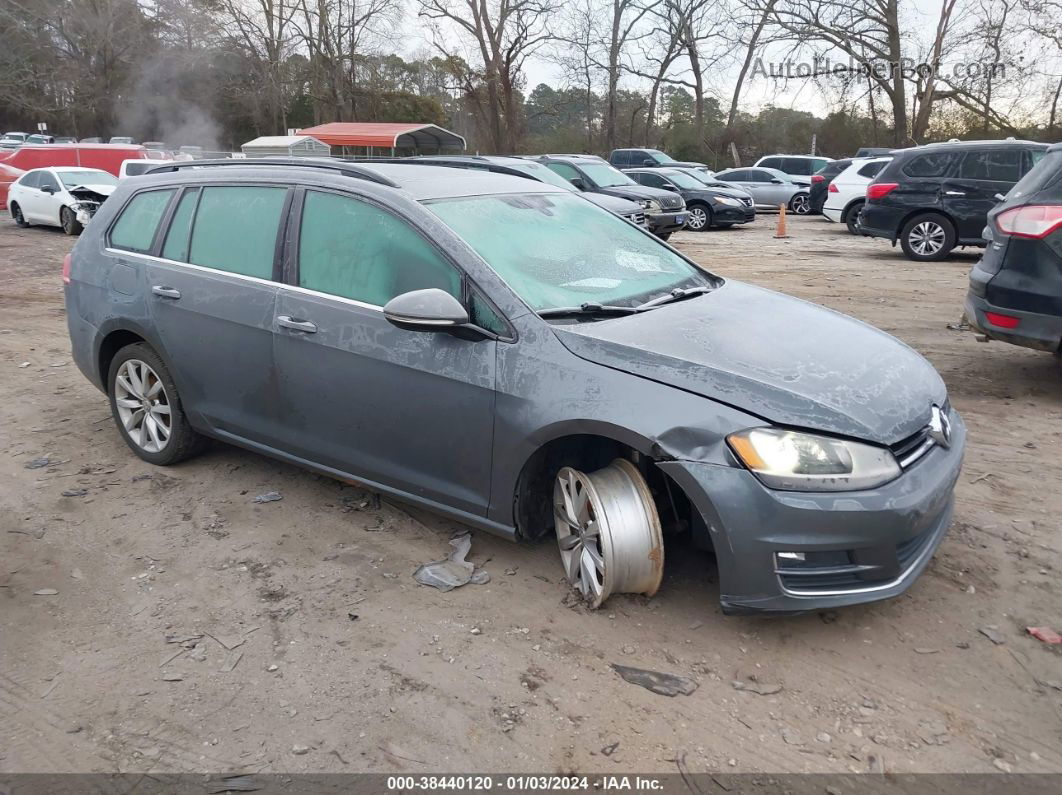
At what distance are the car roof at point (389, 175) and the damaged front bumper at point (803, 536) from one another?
5.86 feet

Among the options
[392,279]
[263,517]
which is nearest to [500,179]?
[392,279]

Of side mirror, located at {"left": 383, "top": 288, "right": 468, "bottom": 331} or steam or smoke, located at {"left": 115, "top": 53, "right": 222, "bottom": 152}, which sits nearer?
side mirror, located at {"left": 383, "top": 288, "right": 468, "bottom": 331}

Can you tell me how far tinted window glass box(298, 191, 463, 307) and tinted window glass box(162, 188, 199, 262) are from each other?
89 centimetres

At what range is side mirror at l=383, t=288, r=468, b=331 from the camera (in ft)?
10.9

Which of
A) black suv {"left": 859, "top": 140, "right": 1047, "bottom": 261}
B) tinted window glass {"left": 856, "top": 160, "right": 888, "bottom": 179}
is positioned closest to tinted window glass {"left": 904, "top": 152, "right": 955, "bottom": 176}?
black suv {"left": 859, "top": 140, "right": 1047, "bottom": 261}

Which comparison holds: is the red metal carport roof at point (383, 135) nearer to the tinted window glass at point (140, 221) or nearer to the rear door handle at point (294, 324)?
the tinted window glass at point (140, 221)

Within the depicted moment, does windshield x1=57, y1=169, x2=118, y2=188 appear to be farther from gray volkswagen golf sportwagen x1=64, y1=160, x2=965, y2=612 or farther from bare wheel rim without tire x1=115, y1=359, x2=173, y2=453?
gray volkswagen golf sportwagen x1=64, y1=160, x2=965, y2=612

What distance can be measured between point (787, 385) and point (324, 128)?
31631 millimetres

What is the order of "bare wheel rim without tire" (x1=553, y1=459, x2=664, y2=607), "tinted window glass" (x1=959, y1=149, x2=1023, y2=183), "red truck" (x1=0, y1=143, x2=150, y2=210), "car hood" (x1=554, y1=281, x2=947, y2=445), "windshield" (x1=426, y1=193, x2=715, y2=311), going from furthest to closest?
1. "red truck" (x1=0, y1=143, x2=150, y2=210)
2. "tinted window glass" (x1=959, y1=149, x2=1023, y2=183)
3. "windshield" (x1=426, y1=193, x2=715, y2=311)
4. "bare wheel rim without tire" (x1=553, y1=459, x2=664, y2=607)
5. "car hood" (x1=554, y1=281, x2=947, y2=445)

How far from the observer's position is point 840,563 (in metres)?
2.94

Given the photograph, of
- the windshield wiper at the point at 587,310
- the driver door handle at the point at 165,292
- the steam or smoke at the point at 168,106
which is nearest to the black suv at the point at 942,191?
the windshield wiper at the point at 587,310

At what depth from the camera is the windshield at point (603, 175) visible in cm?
1686

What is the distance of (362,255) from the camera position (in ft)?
12.6

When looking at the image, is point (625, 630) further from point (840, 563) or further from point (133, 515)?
point (133, 515)
